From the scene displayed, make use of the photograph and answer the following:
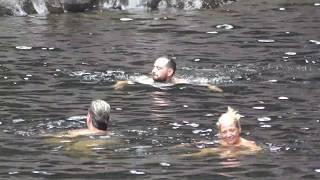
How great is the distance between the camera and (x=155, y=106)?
15.0 m

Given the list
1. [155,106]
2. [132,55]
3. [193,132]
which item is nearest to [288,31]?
[132,55]

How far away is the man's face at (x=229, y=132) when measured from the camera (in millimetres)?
11531

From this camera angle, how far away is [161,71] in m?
17.0

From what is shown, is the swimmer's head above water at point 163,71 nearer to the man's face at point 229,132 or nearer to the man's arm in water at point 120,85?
the man's arm in water at point 120,85

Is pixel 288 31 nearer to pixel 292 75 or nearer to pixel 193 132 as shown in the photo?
pixel 292 75

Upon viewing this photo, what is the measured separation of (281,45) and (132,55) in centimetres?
457

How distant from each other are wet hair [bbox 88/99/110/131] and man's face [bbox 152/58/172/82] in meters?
4.83

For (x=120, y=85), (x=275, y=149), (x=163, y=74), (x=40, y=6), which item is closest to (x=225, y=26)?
(x=40, y=6)

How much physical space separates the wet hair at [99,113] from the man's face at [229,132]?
6.05 feet

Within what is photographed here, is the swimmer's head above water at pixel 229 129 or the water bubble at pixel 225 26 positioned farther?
the water bubble at pixel 225 26

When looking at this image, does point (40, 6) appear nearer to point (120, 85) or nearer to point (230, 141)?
point (120, 85)

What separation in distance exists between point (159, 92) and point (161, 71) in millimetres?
648

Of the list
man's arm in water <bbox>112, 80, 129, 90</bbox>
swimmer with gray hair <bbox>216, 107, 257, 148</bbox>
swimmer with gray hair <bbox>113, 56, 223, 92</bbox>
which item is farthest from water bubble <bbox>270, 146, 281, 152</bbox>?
man's arm in water <bbox>112, 80, 129, 90</bbox>

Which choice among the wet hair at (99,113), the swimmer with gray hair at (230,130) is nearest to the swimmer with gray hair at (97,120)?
the wet hair at (99,113)
